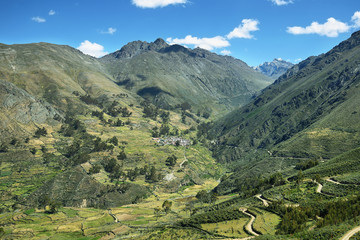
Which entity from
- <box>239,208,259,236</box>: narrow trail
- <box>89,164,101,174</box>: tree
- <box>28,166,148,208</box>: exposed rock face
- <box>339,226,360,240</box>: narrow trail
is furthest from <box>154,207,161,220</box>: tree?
<box>339,226,360,240</box>: narrow trail

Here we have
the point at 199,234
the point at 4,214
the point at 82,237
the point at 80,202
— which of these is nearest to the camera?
the point at 199,234

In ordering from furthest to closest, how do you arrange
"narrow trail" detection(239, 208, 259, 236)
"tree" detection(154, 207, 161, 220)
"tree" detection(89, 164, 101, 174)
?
"tree" detection(89, 164, 101, 174) < "tree" detection(154, 207, 161, 220) < "narrow trail" detection(239, 208, 259, 236)

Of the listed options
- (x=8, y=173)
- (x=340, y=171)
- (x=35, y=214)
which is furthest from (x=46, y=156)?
Answer: (x=340, y=171)

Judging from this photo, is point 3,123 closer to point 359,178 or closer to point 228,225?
point 228,225

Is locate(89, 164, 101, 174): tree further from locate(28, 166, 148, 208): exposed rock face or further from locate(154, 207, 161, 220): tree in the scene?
locate(154, 207, 161, 220): tree

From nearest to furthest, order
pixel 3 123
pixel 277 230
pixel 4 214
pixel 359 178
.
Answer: pixel 277 230
pixel 359 178
pixel 4 214
pixel 3 123

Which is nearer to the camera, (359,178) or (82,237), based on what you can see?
(359,178)

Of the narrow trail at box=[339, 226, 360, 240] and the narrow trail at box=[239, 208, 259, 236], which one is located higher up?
the narrow trail at box=[339, 226, 360, 240]

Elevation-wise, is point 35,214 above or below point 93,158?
below

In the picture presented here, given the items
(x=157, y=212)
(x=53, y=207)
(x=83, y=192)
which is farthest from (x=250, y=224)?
(x=83, y=192)
